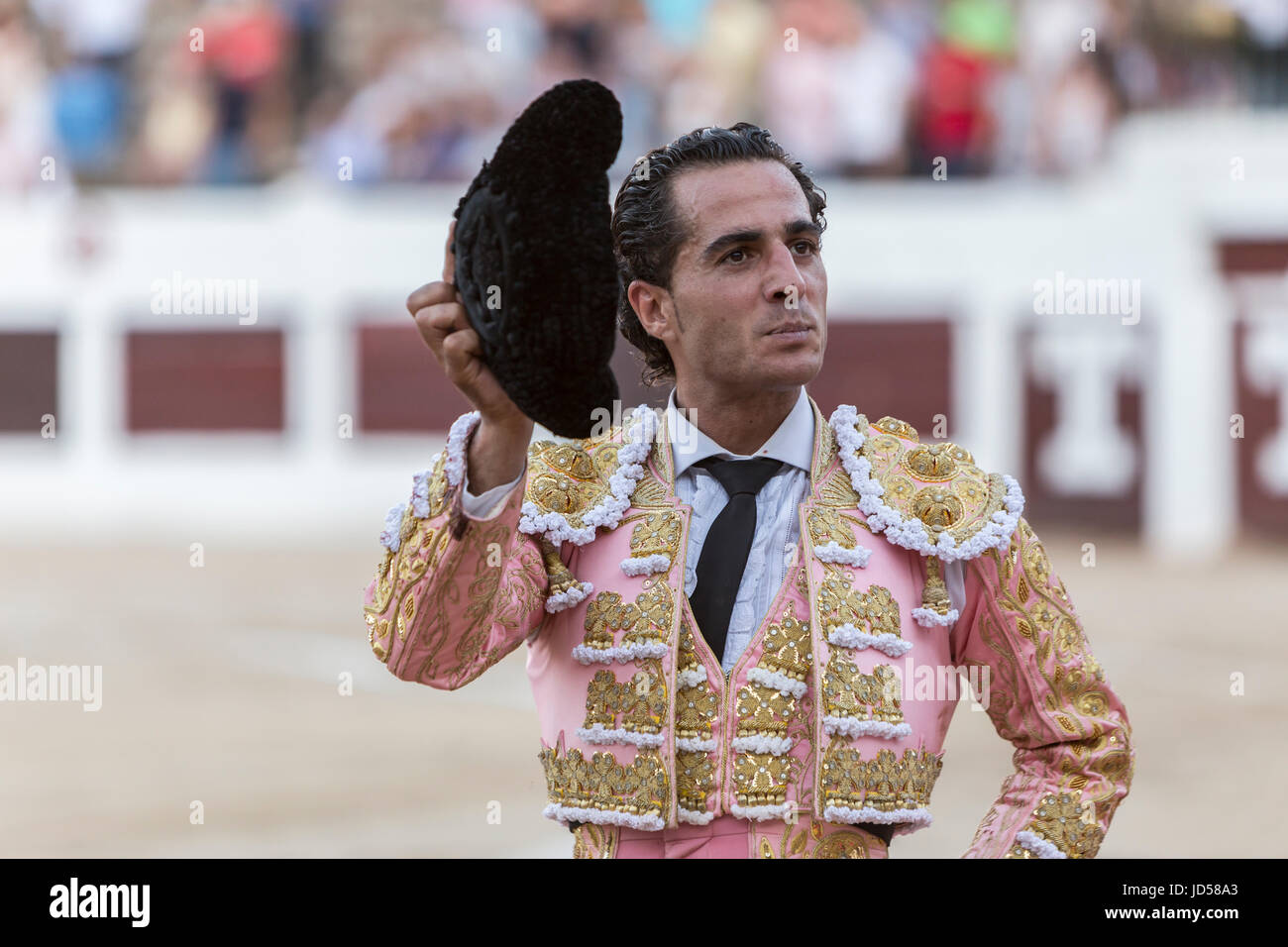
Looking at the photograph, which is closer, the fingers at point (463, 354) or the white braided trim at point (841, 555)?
the fingers at point (463, 354)

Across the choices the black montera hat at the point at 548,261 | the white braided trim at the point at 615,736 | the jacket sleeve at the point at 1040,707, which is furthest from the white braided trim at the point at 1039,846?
the black montera hat at the point at 548,261

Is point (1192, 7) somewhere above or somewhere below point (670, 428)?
above

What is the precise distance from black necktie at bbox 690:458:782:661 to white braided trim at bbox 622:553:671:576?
4 centimetres

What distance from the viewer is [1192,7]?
39.5 feet

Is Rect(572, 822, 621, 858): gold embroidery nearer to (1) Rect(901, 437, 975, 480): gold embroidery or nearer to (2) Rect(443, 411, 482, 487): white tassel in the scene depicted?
(2) Rect(443, 411, 482, 487): white tassel

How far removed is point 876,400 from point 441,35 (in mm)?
4019

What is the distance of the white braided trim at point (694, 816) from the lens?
68.4 inches

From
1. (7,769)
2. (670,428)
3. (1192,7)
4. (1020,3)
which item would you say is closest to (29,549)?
(7,769)

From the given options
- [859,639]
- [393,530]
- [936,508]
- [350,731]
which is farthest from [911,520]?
[350,731]

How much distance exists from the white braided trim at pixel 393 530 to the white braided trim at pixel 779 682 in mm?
343

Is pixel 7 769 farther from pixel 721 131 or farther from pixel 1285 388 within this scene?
pixel 1285 388

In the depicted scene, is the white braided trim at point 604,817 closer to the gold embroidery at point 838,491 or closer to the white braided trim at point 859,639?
the white braided trim at point 859,639

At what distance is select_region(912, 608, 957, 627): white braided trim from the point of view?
1779mm

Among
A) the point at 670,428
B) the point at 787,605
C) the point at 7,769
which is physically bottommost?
the point at 7,769
